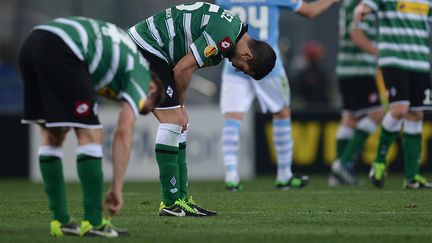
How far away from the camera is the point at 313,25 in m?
18.4

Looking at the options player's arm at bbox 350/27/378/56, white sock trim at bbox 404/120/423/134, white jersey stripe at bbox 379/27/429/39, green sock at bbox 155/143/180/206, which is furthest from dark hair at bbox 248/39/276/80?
player's arm at bbox 350/27/378/56

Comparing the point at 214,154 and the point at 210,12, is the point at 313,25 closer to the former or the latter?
the point at 214,154

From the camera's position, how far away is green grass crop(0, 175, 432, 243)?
22.8 ft

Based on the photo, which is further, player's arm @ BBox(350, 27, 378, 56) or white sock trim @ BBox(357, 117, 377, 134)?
white sock trim @ BBox(357, 117, 377, 134)

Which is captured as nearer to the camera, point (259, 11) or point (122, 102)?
point (122, 102)

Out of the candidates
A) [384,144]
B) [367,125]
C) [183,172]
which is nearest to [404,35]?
[384,144]

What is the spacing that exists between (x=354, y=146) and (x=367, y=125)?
0.40 meters

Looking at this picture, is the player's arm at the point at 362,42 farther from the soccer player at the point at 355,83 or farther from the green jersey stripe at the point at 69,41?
the green jersey stripe at the point at 69,41

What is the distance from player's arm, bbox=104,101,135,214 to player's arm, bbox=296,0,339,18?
5622 mm

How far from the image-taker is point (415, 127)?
40.8 feet

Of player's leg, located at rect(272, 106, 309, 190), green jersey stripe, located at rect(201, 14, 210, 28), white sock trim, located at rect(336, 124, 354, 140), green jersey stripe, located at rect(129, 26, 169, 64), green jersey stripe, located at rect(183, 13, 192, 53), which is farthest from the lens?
white sock trim, located at rect(336, 124, 354, 140)

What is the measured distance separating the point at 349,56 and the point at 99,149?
26.7ft

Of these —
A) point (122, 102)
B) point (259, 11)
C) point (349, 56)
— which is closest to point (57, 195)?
point (122, 102)

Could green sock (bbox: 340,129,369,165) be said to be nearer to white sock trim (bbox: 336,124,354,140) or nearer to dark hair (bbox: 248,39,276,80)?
white sock trim (bbox: 336,124,354,140)
